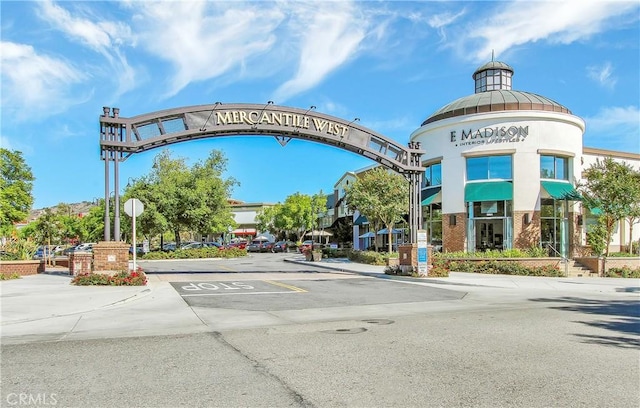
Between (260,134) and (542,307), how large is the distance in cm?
1256

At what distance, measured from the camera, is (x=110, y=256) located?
Result: 16656 millimetres

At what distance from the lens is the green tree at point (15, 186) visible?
34938 millimetres

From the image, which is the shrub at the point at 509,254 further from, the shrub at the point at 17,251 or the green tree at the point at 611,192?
the shrub at the point at 17,251

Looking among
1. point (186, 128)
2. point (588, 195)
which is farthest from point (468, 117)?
point (186, 128)

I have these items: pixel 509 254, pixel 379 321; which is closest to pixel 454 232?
pixel 509 254

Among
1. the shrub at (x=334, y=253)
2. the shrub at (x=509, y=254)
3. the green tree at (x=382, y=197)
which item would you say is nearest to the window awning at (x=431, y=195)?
the green tree at (x=382, y=197)

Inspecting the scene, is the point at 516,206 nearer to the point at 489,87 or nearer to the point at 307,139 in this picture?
the point at 489,87

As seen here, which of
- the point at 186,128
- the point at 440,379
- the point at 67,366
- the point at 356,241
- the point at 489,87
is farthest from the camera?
the point at 356,241

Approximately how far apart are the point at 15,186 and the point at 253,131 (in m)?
25.2

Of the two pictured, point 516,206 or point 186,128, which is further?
point 516,206

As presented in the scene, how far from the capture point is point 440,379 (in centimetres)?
588

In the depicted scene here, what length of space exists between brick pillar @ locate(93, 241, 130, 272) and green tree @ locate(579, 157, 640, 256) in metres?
24.3

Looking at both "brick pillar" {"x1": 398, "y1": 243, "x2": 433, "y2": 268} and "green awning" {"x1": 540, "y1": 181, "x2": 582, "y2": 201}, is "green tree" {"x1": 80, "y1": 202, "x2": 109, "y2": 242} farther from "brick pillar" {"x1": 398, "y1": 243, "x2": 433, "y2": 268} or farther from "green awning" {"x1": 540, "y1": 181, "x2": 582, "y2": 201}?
"green awning" {"x1": 540, "y1": 181, "x2": 582, "y2": 201}

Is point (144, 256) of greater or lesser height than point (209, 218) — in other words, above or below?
below
